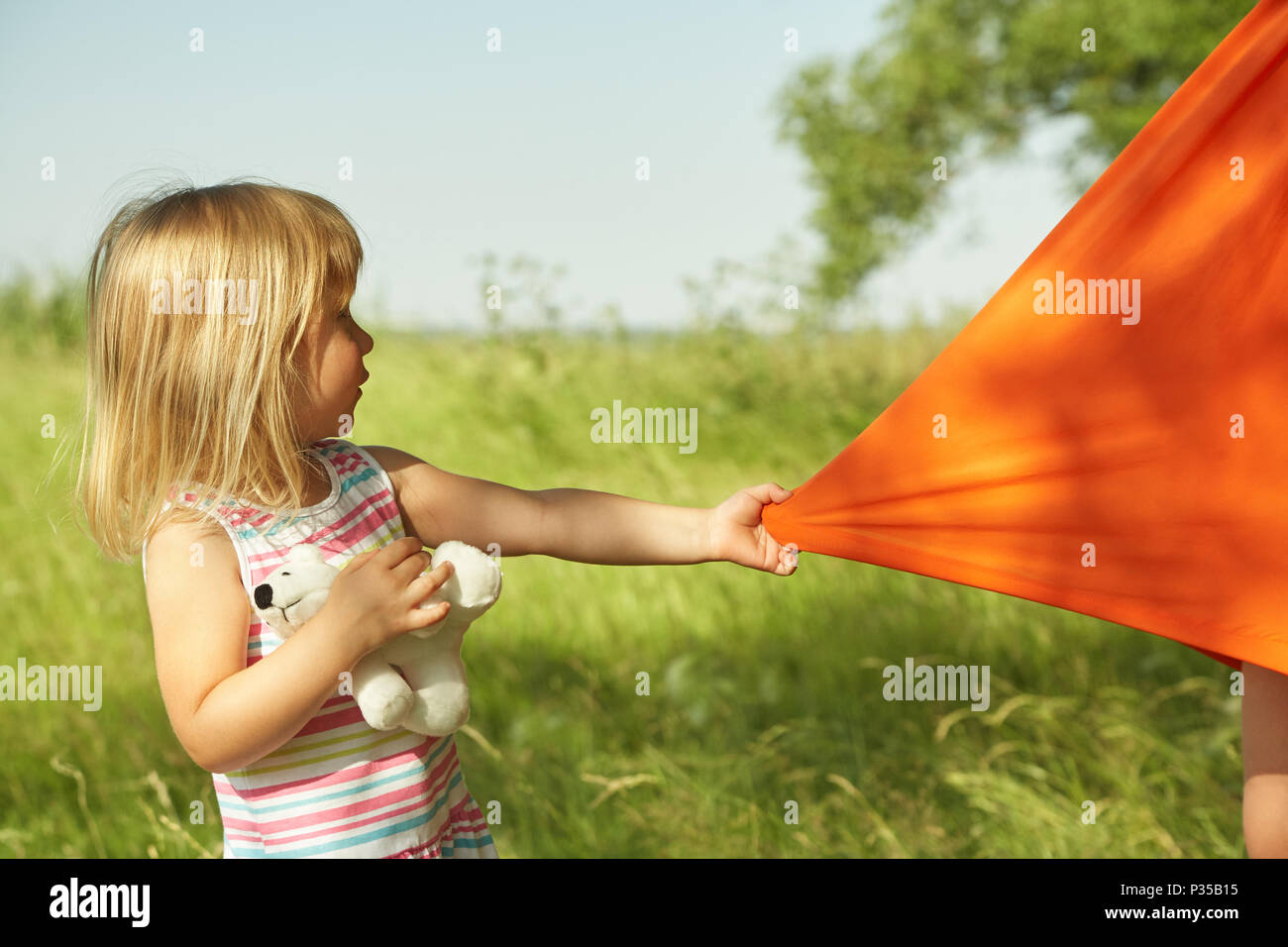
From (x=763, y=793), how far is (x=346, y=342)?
6.19ft

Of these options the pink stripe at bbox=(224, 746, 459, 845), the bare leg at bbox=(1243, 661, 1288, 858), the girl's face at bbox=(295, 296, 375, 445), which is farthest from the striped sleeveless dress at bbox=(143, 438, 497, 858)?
the bare leg at bbox=(1243, 661, 1288, 858)

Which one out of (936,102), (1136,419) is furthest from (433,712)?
(936,102)

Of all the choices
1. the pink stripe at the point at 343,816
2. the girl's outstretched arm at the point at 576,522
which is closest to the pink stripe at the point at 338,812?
the pink stripe at the point at 343,816

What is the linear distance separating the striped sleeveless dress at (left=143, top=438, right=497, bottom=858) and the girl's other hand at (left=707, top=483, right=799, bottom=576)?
0.56m

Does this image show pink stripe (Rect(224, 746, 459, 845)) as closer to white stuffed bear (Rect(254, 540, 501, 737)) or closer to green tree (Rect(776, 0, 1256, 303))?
white stuffed bear (Rect(254, 540, 501, 737))

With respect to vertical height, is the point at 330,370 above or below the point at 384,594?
above

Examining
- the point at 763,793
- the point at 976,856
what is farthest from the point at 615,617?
the point at 976,856

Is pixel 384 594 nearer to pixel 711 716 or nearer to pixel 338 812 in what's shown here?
pixel 338 812

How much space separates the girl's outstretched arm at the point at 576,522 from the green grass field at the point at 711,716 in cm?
76

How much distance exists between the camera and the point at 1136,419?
165 centimetres

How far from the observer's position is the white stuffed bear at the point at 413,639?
1.28 m

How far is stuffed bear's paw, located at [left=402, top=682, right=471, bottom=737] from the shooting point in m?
1.35

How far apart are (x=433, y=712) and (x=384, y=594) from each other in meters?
0.18
